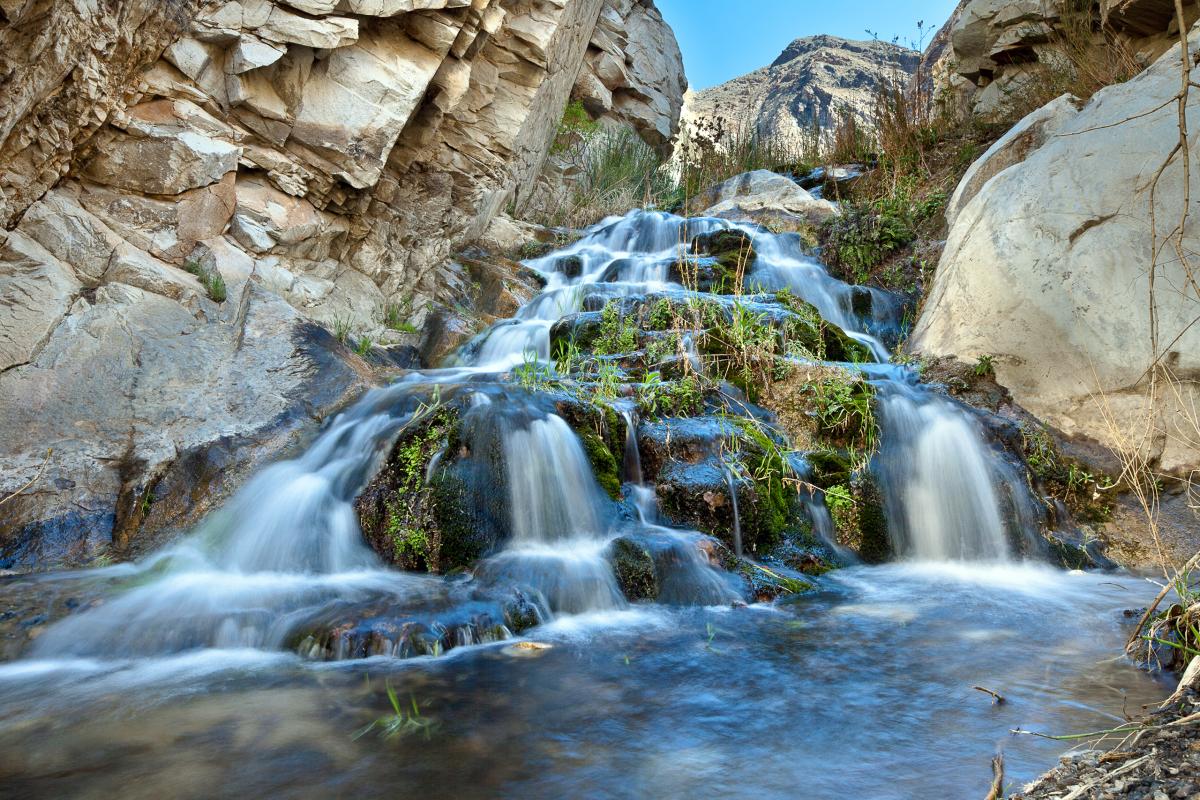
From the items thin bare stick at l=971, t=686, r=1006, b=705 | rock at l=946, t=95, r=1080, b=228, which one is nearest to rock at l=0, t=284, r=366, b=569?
thin bare stick at l=971, t=686, r=1006, b=705

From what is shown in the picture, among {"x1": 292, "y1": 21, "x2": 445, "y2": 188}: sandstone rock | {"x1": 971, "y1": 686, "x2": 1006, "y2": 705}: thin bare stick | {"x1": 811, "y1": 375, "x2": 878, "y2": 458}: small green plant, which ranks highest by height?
{"x1": 292, "y1": 21, "x2": 445, "y2": 188}: sandstone rock

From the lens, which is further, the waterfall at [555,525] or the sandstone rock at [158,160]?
the sandstone rock at [158,160]

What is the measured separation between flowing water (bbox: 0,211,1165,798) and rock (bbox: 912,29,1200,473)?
0.87 m

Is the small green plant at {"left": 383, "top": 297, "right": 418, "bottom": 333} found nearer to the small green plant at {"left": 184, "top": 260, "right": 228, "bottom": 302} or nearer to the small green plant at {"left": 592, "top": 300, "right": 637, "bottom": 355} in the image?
the small green plant at {"left": 184, "top": 260, "right": 228, "bottom": 302}

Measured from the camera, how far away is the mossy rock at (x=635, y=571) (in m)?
3.47

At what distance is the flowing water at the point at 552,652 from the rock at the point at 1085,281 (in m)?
0.87

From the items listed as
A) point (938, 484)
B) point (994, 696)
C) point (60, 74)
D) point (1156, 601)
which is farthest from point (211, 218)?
point (1156, 601)

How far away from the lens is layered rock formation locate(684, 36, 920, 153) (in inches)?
901

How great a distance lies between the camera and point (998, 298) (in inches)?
211

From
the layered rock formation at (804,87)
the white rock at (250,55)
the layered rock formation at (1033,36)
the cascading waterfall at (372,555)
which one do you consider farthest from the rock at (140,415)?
the layered rock formation at (804,87)

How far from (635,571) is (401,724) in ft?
5.08

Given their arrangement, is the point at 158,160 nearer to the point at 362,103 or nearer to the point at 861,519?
the point at 362,103

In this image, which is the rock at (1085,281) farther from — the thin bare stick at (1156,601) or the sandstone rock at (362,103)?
the sandstone rock at (362,103)

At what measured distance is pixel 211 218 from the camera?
5738mm
